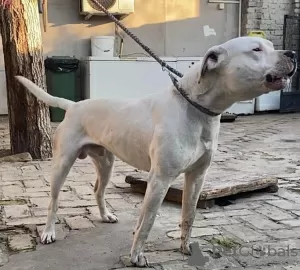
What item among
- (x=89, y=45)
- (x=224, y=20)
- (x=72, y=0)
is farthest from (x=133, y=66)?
(x=224, y=20)

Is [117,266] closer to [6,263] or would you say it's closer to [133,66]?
[6,263]

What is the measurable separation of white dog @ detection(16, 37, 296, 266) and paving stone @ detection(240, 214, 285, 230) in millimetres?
723

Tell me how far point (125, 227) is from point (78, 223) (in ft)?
1.13

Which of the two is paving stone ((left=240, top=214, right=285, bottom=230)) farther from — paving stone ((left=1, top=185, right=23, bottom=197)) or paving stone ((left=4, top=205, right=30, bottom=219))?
paving stone ((left=1, top=185, right=23, bottom=197))

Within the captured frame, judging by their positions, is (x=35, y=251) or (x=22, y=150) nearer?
(x=35, y=251)

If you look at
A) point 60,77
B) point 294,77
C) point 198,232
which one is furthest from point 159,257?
point 294,77

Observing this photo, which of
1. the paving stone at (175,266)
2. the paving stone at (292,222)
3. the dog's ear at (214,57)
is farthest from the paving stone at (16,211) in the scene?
the dog's ear at (214,57)

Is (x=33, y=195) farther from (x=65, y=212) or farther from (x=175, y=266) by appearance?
(x=175, y=266)

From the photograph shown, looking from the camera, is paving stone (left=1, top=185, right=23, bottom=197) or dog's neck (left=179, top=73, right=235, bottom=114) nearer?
dog's neck (left=179, top=73, right=235, bottom=114)

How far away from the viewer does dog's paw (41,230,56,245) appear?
3137mm

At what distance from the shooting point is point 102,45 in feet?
32.2

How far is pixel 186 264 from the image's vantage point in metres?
2.78

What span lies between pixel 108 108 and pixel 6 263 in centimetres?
105

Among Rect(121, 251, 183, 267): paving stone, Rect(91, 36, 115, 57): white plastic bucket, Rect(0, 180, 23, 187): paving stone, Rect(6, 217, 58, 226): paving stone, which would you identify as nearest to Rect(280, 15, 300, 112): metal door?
Rect(91, 36, 115, 57): white plastic bucket
